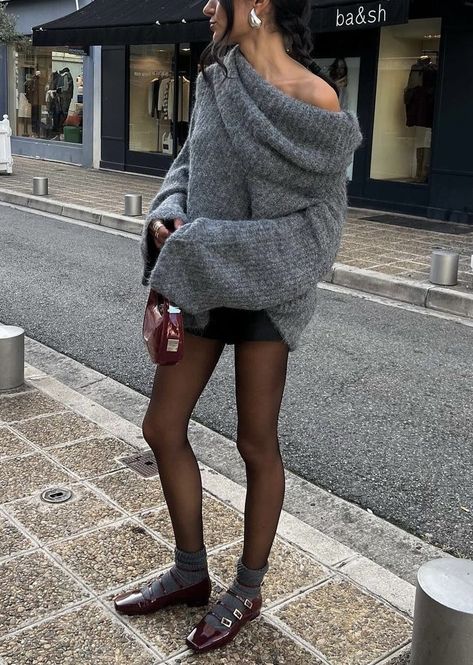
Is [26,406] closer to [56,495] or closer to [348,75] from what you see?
[56,495]

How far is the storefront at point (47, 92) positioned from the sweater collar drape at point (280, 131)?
708 inches

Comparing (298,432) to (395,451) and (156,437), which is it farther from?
(156,437)

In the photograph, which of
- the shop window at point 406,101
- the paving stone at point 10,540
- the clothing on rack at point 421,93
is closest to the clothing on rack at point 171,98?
the shop window at point 406,101

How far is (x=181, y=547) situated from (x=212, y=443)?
1641 mm

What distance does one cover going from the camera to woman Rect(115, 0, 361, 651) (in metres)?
2.12

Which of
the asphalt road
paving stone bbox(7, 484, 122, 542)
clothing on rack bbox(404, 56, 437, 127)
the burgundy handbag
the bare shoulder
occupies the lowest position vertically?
the asphalt road

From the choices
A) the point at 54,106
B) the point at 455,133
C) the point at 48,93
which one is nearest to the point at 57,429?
the point at 455,133

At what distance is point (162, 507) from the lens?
3.32 meters

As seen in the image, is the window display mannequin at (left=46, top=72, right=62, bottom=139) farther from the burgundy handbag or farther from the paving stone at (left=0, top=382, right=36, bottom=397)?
the burgundy handbag

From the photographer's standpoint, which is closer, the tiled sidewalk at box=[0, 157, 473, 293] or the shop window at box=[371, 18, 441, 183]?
the tiled sidewalk at box=[0, 157, 473, 293]

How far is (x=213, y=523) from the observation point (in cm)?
317

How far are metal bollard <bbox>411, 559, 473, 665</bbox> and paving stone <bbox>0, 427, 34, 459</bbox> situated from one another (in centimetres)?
215

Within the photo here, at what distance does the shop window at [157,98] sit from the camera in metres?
17.3

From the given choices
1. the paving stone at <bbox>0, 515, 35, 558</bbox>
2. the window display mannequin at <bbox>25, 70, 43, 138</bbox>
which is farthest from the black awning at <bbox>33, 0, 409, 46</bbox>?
the paving stone at <bbox>0, 515, 35, 558</bbox>
